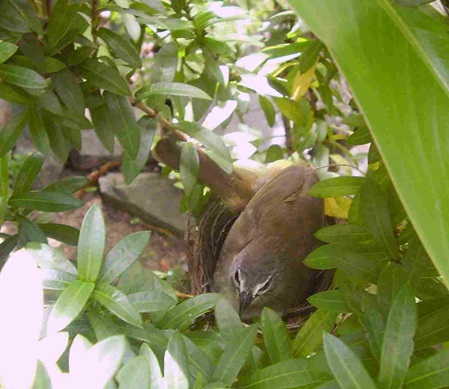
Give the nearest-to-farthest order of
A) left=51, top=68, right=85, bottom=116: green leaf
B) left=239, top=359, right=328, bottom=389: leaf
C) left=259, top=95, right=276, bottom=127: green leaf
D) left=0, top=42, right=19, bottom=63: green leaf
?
1. left=239, top=359, right=328, bottom=389: leaf
2. left=0, top=42, right=19, bottom=63: green leaf
3. left=51, top=68, right=85, bottom=116: green leaf
4. left=259, top=95, right=276, bottom=127: green leaf

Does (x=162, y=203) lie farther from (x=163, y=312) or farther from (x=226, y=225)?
(x=163, y=312)

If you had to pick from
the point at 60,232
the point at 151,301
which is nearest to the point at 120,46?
the point at 60,232

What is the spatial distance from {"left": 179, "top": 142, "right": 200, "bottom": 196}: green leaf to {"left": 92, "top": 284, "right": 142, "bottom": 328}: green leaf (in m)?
0.35

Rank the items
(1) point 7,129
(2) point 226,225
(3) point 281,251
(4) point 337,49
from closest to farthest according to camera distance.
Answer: (4) point 337,49 < (1) point 7,129 < (3) point 281,251 < (2) point 226,225

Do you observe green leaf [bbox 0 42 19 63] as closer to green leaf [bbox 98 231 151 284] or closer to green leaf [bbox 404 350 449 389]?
green leaf [bbox 98 231 151 284]

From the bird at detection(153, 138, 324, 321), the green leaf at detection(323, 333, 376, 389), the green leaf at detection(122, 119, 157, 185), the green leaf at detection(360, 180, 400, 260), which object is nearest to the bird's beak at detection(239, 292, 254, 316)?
the bird at detection(153, 138, 324, 321)

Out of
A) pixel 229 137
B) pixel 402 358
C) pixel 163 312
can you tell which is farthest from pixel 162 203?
pixel 402 358

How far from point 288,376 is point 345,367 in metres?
0.08

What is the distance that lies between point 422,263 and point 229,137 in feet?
2.14

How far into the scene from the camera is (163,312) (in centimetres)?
63

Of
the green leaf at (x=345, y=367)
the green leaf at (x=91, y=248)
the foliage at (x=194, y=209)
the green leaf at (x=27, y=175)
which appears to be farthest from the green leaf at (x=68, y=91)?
the green leaf at (x=345, y=367)

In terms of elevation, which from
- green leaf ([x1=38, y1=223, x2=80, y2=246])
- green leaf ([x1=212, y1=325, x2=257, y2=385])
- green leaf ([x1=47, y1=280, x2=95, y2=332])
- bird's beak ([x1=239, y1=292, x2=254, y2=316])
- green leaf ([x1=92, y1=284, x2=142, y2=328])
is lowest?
bird's beak ([x1=239, y1=292, x2=254, y2=316])

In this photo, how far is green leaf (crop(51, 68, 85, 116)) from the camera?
0.77 meters

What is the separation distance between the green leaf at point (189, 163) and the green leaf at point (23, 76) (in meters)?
0.28
